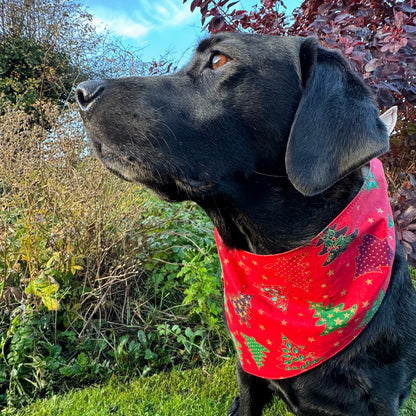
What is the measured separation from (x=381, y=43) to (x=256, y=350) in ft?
6.38

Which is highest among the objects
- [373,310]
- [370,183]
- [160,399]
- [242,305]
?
[370,183]

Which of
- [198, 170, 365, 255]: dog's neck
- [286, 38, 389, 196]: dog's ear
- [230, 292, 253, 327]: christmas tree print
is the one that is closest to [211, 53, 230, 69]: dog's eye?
[286, 38, 389, 196]: dog's ear

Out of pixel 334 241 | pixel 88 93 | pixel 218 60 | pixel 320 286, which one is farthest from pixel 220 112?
pixel 320 286

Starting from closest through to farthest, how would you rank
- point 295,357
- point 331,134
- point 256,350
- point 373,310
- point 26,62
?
point 331,134 → point 373,310 → point 295,357 → point 256,350 → point 26,62

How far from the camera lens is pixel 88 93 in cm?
133

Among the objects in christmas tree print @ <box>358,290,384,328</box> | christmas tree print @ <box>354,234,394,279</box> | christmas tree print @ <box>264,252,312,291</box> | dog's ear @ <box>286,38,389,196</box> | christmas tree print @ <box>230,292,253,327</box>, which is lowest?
christmas tree print @ <box>230,292,253,327</box>

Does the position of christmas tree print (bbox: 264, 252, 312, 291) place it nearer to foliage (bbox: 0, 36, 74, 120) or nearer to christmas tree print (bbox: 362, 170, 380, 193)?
christmas tree print (bbox: 362, 170, 380, 193)

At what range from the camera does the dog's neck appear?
1.41 m

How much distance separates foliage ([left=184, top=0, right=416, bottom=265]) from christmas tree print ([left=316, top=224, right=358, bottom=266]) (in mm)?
1055

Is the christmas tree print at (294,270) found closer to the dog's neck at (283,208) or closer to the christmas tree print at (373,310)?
the dog's neck at (283,208)

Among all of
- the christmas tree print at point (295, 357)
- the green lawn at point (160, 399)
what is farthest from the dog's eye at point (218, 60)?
A: the green lawn at point (160, 399)

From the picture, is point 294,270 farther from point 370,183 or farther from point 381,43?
point 381,43

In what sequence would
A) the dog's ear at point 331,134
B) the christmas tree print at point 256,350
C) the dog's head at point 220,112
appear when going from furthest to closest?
the christmas tree print at point 256,350 → the dog's head at point 220,112 → the dog's ear at point 331,134

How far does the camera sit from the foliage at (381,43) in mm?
2201
